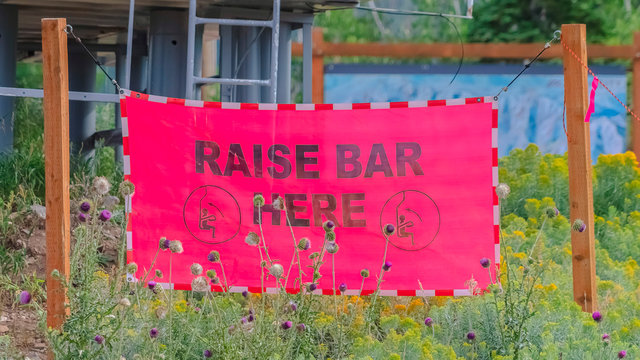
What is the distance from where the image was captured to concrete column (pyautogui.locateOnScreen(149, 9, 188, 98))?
8547mm

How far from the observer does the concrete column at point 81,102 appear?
11.2 metres

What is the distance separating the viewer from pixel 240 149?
16.0ft

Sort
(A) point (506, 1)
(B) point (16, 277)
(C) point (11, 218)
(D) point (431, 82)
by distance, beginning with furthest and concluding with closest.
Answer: (A) point (506, 1)
(D) point (431, 82)
(C) point (11, 218)
(B) point (16, 277)

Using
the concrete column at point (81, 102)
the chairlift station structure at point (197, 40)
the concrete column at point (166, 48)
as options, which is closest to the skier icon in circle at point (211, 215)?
the chairlift station structure at point (197, 40)

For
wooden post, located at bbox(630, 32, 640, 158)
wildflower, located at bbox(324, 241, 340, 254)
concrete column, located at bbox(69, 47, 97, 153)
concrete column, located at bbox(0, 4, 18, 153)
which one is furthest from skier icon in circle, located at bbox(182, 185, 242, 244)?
wooden post, located at bbox(630, 32, 640, 158)

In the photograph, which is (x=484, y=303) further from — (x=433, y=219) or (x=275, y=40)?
(x=275, y=40)

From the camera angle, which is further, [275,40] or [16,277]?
[275,40]

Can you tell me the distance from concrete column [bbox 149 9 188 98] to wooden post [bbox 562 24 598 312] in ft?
14.6

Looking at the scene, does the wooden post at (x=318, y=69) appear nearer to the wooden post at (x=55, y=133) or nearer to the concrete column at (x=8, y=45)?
the concrete column at (x=8, y=45)

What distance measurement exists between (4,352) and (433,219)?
2.12 metres

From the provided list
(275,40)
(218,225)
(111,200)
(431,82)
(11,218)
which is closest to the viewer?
(111,200)

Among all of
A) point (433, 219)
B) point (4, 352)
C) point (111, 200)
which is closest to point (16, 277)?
point (4, 352)

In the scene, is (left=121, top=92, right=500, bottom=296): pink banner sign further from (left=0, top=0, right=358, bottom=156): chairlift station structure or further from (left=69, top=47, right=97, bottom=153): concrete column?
(left=69, top=47, right=97, bottom=153): concrete column

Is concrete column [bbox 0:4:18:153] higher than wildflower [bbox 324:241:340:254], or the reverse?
concrete column [bbox 0:4:18:153]
